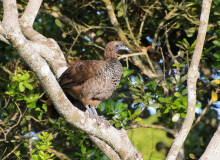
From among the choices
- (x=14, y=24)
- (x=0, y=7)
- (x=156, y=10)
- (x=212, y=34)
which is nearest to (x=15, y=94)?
(x=0, y=7)

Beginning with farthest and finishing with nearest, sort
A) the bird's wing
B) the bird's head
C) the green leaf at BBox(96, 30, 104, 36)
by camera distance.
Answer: the green leaf at BBox(96, 30, 104, 36)
the bird's head
the bird's wing

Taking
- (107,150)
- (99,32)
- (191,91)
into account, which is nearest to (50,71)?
(107,150)

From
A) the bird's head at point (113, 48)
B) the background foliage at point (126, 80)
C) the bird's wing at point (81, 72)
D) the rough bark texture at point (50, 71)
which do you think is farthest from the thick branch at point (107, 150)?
the bird's head at point (113, 48)

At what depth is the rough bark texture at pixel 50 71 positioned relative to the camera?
288 cm

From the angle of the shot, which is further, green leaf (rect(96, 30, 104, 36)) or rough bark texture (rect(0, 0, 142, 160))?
green leaf (rect(96, 30, 104, 36))

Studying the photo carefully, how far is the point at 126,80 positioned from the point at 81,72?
0.68 m

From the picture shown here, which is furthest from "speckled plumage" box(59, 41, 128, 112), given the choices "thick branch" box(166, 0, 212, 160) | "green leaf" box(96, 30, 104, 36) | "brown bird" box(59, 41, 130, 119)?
"thick branch" box(166, 0, 212, 160)

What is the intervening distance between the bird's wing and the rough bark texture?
0.41 feet

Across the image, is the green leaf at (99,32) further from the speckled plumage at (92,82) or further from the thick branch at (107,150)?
the thick branch at (107,150)

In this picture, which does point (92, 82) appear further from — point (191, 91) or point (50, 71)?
point (50, 71)

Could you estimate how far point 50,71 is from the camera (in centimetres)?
301

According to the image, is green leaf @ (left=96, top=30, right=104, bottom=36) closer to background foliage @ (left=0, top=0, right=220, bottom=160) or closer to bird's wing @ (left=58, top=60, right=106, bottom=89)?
background foliage @ (left=0, top=0, right=220, bottom=160)

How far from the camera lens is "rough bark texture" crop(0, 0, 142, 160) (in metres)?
2.88

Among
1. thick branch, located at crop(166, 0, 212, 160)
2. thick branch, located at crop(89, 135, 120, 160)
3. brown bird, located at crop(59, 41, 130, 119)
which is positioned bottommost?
thick branch, located at crop(89, 135, 120, 160)
